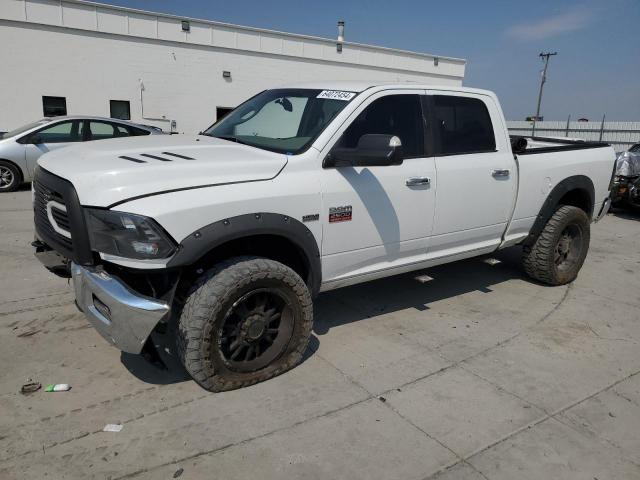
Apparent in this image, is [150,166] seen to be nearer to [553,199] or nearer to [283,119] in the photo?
[283,119]

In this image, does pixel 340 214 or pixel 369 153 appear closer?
pixel 369 153

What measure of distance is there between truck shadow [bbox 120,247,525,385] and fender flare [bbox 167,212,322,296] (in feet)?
2.51

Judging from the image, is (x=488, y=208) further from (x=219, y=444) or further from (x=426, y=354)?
(x=219, y=444)

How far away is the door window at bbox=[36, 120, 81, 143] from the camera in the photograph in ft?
32.6

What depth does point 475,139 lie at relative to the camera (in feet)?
14.8

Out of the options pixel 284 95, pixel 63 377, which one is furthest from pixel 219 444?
pixel 284 95

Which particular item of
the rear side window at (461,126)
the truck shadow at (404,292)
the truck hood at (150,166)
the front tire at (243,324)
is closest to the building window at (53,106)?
the truck hood at (150,166)

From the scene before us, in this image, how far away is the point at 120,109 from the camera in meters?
18.0

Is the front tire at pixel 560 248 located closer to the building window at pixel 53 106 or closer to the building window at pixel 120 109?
the building window at pixel 120 109

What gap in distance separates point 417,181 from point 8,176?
8950 mm

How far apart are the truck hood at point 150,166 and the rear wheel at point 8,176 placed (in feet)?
24.2

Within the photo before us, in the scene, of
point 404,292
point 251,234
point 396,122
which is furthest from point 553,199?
point 251,234

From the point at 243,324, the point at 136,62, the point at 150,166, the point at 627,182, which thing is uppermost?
the point at 136,62

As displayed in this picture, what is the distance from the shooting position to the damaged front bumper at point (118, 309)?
274 cm
